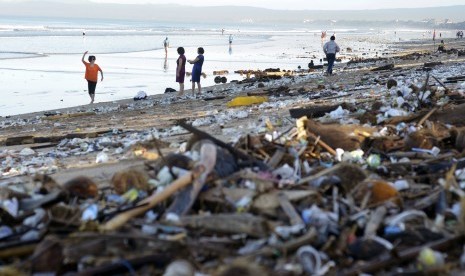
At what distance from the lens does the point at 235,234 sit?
3.35 meters

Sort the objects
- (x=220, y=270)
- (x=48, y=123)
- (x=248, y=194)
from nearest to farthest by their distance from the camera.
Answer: (x=220, y=270)
(x=248, y=194)
(x=48, y=123)

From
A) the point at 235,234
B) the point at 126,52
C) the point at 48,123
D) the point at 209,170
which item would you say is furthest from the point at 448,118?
the point at 126,52

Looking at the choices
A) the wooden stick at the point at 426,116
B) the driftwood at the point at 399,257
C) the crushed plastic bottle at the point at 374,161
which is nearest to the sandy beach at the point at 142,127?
the wooden stick at the point at 426,116

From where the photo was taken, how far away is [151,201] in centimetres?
372

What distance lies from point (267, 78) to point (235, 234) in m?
18.1

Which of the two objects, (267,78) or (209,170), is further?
(267,78)

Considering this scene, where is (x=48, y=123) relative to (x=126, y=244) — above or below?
below

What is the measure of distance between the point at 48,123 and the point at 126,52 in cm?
2576

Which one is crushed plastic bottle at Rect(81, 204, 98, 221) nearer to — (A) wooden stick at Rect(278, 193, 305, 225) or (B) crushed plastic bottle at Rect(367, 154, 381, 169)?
(A) wooden stick at Rect(278, 193, 305, 225)

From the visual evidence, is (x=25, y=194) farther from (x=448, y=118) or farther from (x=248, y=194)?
(x=448, y=118)

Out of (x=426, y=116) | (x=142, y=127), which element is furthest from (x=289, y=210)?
(x=142, y=127)

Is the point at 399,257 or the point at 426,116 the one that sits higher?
the point at 426,116

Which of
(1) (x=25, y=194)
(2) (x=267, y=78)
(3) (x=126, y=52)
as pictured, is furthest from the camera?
(3) (x=126, y=52)

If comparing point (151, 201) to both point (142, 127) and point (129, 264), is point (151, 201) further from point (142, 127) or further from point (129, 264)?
point (142, 127)
